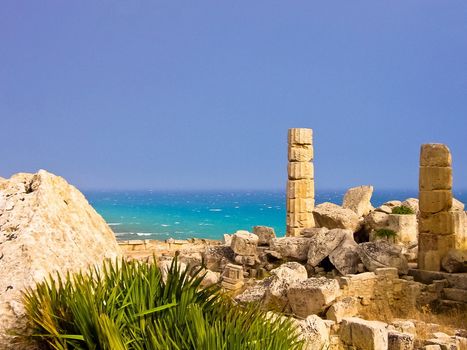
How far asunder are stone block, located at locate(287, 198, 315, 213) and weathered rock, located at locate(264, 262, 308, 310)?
7.25 meters

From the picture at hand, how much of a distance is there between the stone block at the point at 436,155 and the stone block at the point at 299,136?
19.2 ft

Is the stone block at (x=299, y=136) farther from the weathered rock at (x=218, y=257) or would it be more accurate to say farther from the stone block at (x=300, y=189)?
the weathered rock at (x=218, y=257)

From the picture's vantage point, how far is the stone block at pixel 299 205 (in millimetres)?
20656

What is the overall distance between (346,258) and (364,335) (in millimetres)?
6401

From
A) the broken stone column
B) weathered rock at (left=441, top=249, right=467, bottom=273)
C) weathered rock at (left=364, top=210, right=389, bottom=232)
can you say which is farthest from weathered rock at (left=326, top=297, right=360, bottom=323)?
weathered rock at (left=364, top=210, right=389, bottom=232)

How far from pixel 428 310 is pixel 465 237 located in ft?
15.1

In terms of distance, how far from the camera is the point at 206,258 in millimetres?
18609

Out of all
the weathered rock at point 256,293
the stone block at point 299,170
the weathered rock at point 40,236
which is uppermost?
the stone block at point 299,170

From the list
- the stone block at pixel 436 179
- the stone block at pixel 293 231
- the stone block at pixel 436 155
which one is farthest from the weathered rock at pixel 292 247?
the stone block at pixel 436 155

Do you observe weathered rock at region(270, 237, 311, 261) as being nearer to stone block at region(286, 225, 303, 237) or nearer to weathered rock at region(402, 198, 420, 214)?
stone block at region(286, 225, 303, 237)

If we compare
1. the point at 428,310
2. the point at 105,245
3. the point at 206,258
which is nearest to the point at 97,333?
the point at 105,245

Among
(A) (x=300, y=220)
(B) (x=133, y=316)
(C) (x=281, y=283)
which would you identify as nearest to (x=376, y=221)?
(A) (x=300, y=220)

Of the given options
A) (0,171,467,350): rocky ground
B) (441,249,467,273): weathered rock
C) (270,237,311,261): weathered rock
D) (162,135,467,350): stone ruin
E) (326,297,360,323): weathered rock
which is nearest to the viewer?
(0,171,467,350): rocky ground

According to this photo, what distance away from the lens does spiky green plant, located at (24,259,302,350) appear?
3014 mm
